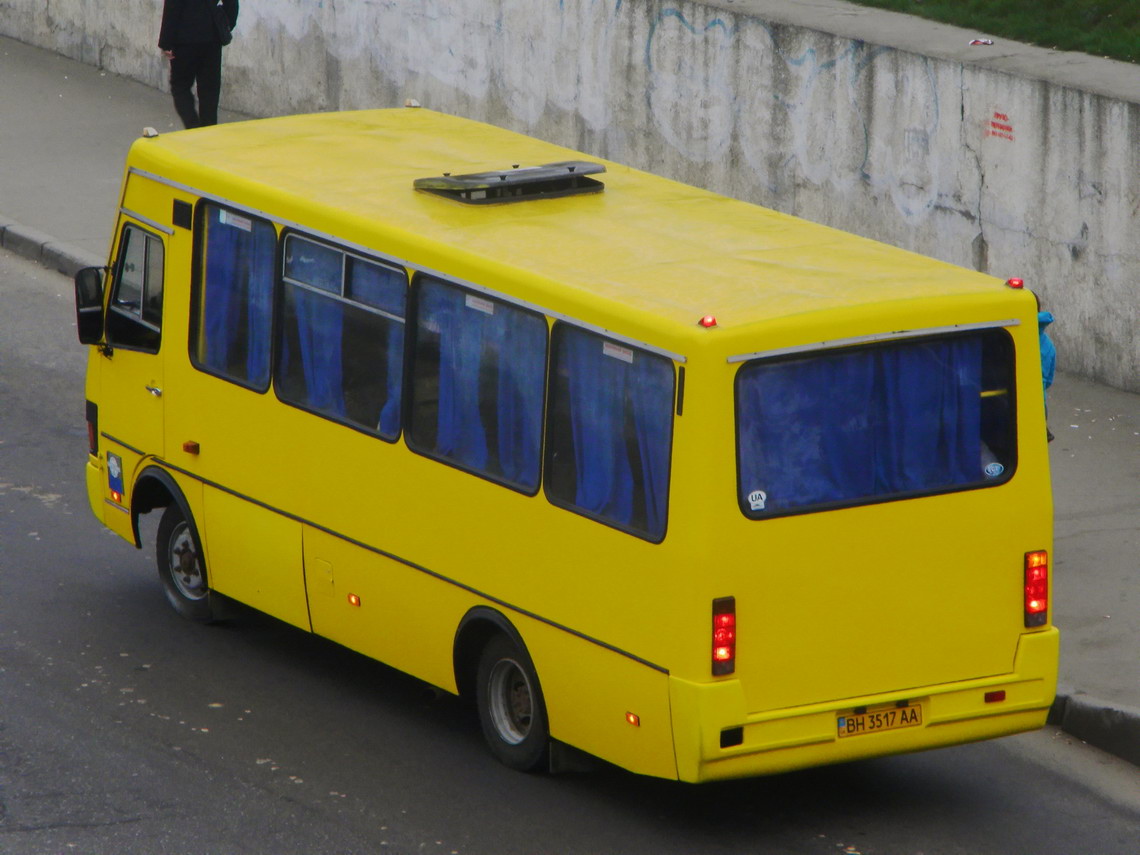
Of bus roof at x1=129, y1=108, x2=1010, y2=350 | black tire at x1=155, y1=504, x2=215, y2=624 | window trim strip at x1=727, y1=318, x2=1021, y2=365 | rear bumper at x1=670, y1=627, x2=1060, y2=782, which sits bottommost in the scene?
black tire at x1=155, y1=504, x2=215, y2=624

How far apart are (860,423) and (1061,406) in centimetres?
608

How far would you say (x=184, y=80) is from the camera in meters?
18.5

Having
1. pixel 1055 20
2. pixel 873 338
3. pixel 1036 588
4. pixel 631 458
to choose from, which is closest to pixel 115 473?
pixel 631 458

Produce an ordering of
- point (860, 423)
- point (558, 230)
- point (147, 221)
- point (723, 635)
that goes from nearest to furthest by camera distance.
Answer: point (723, 635), point (860, 423), point (558, 230), point (147, 221)

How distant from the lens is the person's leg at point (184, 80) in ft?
60.0

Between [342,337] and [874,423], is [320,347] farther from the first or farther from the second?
[874,423]

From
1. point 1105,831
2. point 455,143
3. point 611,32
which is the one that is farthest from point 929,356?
point 611,32

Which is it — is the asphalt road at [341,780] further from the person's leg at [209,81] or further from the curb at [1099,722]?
the person's leg at [209,81]

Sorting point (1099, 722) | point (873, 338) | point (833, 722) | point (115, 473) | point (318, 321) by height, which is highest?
point (873, 338)

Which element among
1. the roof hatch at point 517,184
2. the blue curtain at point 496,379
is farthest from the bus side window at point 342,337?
the roof hatch at point 517,184

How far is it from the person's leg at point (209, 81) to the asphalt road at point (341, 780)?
869cm

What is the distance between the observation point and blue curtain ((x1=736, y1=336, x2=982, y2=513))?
7590mm

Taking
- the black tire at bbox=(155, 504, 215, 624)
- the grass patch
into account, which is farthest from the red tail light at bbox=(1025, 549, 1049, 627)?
the grass patch

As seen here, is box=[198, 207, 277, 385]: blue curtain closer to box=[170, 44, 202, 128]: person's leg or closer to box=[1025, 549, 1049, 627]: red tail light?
box=[1025, 549, 1049, 627]: red tail light
